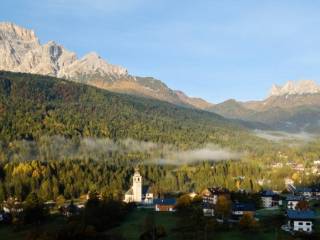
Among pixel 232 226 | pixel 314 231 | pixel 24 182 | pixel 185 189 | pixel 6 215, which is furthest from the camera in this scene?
pixel 185 189

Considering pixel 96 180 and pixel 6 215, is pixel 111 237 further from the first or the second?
pixel 96 180

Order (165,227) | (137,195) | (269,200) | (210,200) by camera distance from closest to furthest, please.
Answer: (165,227) < (269,200) < (210,200) < (137,195)

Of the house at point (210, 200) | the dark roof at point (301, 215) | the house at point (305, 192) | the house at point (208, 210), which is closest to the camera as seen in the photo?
the dark roof at point (301, 215)

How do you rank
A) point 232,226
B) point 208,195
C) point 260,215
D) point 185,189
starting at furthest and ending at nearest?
point 185,189, point 208,195, point 260,215, point 232,226

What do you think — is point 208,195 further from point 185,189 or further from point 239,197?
point 185,189

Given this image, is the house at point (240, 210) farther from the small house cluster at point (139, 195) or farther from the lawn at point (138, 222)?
the small house cluster at point (139, 195)

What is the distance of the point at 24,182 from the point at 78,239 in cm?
8095

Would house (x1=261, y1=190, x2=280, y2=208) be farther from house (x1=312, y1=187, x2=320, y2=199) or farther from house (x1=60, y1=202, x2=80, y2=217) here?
house (x1=60, y1=202, x2=80, y2=217)

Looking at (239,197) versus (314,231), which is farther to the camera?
(239,197)

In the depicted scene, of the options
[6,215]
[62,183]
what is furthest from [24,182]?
[6,215]

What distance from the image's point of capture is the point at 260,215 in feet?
372

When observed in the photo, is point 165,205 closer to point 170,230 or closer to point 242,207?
point 242,207

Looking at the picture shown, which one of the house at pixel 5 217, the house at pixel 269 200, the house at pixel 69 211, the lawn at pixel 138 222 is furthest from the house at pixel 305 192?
the house at pixel 5 217

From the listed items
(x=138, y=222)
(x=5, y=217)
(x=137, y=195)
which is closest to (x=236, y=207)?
(x=138, y=222)
